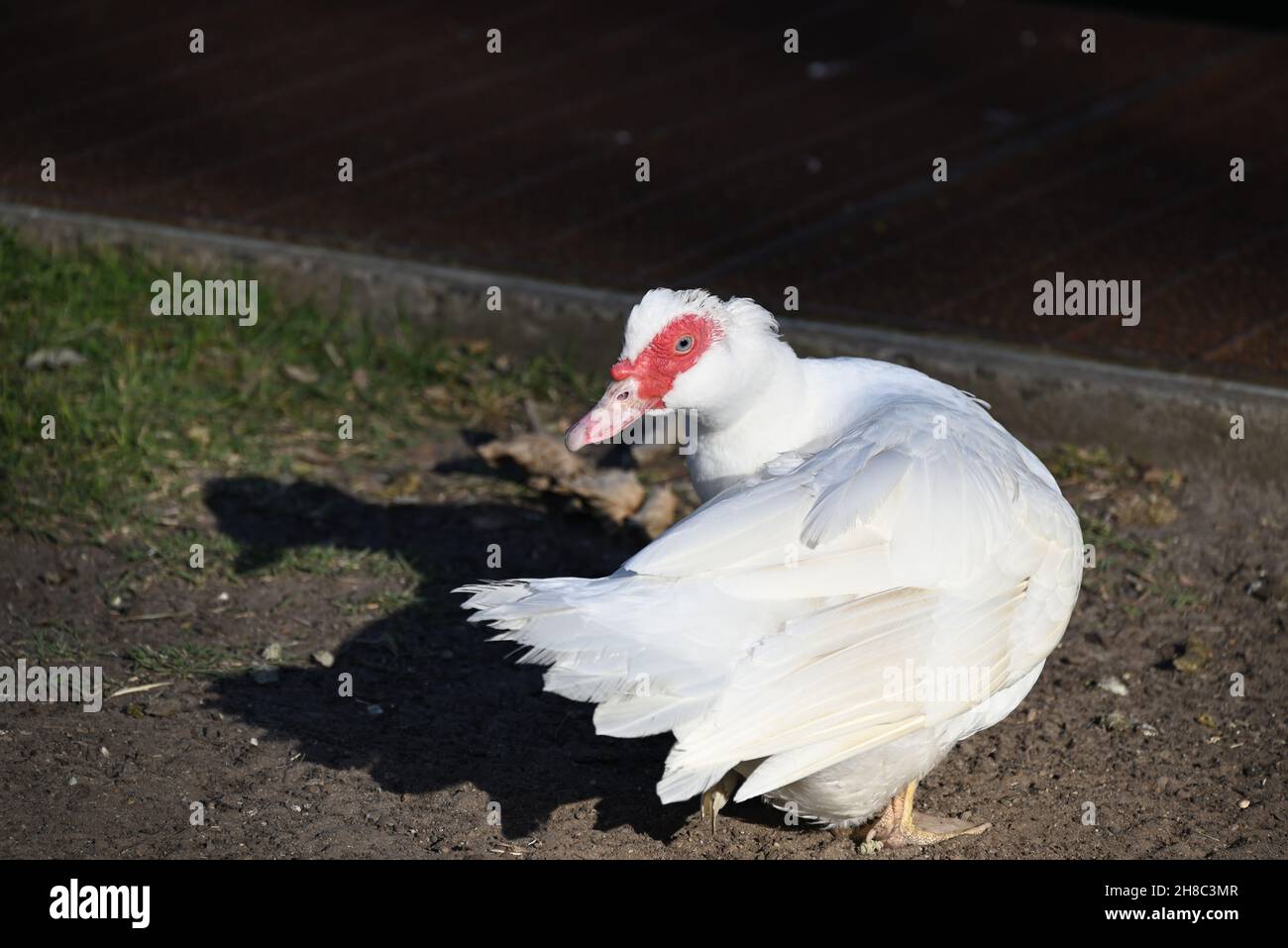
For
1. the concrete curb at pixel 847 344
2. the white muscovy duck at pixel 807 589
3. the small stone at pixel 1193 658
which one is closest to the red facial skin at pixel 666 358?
the white muscovy duck at pixel 807 589

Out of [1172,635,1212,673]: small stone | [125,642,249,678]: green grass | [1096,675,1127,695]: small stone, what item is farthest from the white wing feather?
[125,642,249,678]: green grass

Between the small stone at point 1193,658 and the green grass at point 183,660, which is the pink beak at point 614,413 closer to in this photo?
the green grass at point 183,660

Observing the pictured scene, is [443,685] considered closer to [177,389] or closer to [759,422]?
[759,422]

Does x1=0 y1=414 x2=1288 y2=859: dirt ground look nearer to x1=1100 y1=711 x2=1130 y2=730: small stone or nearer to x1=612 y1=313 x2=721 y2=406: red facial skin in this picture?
x1=1100 y1=711 x2=1130 y2=730: small stone

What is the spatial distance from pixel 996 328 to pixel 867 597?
8.19 ft

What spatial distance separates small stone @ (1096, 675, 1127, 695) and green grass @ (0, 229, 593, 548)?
2.10m

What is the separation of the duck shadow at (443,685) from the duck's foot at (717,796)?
0.29ft

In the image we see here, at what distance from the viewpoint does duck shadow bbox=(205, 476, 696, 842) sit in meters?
3.66

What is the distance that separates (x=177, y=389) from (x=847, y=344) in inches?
89.4

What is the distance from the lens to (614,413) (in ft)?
11.4

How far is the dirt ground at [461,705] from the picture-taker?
347 centimetres

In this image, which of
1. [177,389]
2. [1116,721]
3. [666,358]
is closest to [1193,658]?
[1116,721]

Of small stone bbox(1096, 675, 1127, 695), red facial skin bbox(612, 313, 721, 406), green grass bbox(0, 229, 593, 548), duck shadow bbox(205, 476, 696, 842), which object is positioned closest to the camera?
red facial skin bbox(612, 313, 721, 406)

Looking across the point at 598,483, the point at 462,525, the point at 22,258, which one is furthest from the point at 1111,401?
the point at 22,258
